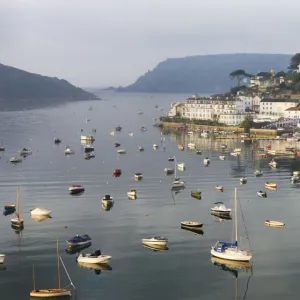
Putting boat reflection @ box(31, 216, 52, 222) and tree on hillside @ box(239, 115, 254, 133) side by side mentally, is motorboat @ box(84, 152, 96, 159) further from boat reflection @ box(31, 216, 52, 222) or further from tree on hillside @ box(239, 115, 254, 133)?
tree on hillside @ box(239, 115, 254, 133)

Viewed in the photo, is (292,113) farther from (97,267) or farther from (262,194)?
(97,267)

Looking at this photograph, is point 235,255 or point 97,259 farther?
point 235,255

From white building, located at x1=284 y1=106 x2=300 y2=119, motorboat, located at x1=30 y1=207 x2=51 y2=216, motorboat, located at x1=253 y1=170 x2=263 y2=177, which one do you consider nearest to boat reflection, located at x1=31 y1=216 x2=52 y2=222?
motorboat, located at x1=30 y1=207 x2=51 y2=216

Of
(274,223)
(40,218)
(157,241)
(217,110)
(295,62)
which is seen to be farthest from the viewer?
(295,62)

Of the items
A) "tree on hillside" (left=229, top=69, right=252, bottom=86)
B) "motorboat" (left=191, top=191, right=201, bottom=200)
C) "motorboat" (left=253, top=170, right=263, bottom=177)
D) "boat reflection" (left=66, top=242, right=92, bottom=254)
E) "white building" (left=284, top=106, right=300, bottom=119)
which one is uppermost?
"tree on hillside" (left=229, top=69, right=252, bottom=86)

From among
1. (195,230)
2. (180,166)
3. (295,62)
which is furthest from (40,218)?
(295,62)

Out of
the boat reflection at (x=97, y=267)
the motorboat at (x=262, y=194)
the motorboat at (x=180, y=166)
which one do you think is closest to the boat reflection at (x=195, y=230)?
the boat reflection at (x=97, y=267)
